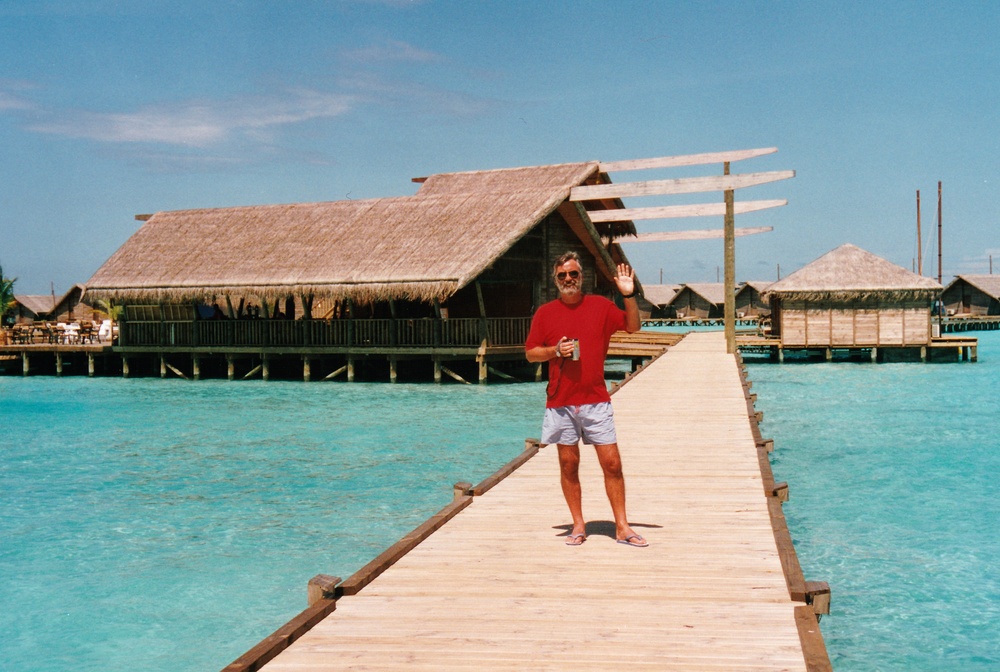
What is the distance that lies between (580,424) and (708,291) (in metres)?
72.8

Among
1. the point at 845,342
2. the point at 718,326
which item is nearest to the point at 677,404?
the point at 845,342

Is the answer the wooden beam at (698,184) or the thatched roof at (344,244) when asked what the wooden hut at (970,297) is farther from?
the wooden beam at (698,184)

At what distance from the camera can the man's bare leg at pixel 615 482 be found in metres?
5.53

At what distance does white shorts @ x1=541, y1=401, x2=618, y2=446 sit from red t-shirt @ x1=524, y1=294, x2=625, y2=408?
46mm

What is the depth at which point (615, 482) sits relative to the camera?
222 inches

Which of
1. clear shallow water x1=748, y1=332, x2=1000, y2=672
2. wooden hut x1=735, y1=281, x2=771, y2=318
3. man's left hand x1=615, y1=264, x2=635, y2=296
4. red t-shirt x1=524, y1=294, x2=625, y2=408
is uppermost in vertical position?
wooden hut x1=735, y1=281, x2=771, y2=318

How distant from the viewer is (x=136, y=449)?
16.1 metres

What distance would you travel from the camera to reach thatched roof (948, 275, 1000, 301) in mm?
69125

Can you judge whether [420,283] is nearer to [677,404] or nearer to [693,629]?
[677,404]

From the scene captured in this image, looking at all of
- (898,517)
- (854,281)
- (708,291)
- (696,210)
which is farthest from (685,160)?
(708,291)

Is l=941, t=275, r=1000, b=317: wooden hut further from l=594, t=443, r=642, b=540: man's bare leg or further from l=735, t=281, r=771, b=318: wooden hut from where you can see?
l=594, t=443, r=642, b=540: man's bare leg

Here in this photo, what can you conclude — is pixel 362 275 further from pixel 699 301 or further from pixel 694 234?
pixel 699 301

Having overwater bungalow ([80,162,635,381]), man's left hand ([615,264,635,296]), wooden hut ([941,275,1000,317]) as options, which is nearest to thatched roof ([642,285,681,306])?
wooden hut ([941,275,1000,317])

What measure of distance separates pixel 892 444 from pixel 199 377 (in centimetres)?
2077
